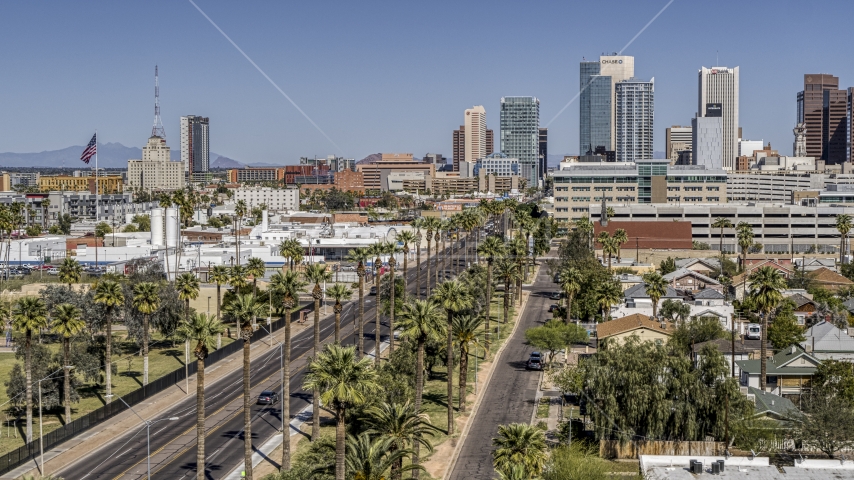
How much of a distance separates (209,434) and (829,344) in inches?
2092

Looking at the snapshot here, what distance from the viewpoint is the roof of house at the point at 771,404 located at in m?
67.2

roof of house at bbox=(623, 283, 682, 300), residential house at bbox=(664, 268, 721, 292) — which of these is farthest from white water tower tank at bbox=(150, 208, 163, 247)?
residential house at bbox=(664, 268, 721, 292)

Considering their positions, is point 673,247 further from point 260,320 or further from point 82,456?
point 82,456

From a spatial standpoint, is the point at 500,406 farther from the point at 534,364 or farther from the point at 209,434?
the point at 209,434

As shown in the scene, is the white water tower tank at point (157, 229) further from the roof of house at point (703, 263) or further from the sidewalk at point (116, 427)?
the sidewalk at point (116, 427)

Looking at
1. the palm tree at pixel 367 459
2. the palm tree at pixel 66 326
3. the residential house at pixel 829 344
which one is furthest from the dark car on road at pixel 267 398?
the residential house at pixel 829 344

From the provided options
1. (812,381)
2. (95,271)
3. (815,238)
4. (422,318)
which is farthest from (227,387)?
(815,238)

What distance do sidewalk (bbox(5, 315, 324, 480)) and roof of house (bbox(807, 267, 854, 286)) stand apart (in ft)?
Answer: 260

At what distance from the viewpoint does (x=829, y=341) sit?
281 feet

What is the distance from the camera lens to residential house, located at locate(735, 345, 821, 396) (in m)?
78.4

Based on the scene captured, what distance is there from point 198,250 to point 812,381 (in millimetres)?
117611

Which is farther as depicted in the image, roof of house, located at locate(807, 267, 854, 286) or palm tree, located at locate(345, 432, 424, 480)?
roof of house, located at locate(807, 267, 854, 286)

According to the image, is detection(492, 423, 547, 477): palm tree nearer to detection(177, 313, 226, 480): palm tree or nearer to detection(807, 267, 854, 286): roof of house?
detection(177, 313, 226, 480): palm tree

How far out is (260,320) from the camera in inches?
4646
